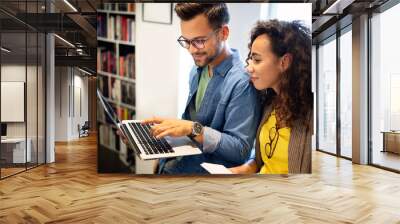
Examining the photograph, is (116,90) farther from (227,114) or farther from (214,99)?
(227,114)

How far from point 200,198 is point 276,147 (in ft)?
5.54

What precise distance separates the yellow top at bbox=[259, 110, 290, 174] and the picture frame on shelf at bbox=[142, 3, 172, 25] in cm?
210

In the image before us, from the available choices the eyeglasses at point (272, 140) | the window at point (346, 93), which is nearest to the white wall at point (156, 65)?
the eyeglasses at point (272, 140)

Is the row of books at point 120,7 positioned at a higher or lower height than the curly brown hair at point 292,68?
higher

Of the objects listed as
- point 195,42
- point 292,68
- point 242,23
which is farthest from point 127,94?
point 292,68

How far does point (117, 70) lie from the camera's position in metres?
5.88

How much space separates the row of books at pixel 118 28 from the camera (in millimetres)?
5863

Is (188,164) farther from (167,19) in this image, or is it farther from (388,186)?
(388,186)

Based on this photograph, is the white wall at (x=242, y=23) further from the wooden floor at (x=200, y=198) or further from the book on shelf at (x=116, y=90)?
the wooden floor at (x=200, y=198)

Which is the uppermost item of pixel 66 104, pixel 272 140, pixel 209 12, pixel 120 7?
pixel 120 7

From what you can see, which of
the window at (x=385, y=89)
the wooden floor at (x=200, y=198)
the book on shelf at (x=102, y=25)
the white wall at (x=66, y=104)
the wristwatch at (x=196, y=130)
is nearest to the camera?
the wooden floor at (x=200, y=198)

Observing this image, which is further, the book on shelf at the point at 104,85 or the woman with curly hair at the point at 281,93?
the book on shelf at the point at 104,85

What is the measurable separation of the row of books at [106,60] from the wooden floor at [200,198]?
1.66 metres

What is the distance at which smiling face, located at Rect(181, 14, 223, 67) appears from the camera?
5746mm
